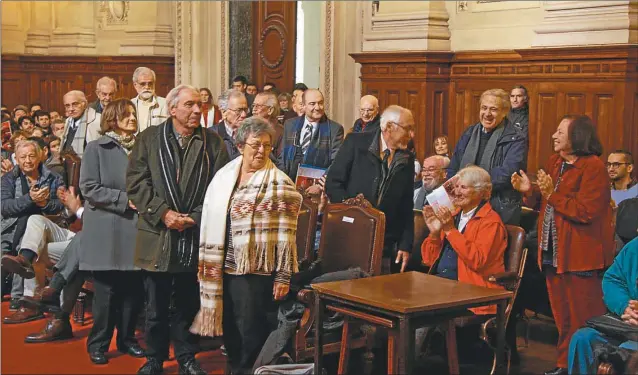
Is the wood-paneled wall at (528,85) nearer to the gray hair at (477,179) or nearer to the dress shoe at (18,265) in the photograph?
the gray hair at (477,179)

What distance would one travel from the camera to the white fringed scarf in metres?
4.41

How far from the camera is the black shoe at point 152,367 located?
481 cm

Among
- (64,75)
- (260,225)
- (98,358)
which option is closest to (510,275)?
(260,225)

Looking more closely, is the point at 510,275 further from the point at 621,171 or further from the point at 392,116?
the point at 621,171

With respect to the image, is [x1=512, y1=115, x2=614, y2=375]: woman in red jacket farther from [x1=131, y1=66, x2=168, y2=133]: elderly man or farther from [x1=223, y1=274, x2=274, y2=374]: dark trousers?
[x1=131, y1=66, x2=168, y2=133]: elderly man

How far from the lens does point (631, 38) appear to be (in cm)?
681

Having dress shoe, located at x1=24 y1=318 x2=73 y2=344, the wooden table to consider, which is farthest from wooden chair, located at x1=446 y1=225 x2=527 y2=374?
dress shoe, located at x1=24 y1=318 x2=73 y2=344

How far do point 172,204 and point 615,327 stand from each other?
223 cm

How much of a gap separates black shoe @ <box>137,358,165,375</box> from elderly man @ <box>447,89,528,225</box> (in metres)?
2.09

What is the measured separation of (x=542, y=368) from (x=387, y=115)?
Result: 1.67 metres

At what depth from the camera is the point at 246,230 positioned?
4.41 m

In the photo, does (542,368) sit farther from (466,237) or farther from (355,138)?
(355,138)

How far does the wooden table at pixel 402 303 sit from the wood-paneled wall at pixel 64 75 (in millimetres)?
9004

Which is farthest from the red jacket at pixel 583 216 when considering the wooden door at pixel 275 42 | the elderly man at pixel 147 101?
the wooden door at pixel 275 42
